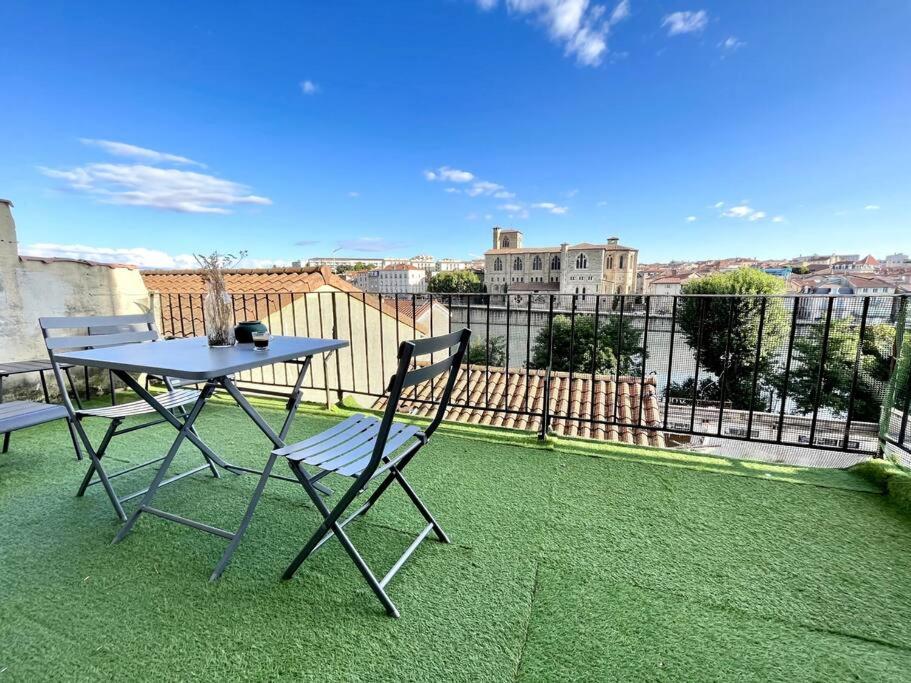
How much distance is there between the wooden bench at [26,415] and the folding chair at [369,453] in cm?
166

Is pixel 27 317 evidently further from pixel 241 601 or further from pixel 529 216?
pixel 529 216

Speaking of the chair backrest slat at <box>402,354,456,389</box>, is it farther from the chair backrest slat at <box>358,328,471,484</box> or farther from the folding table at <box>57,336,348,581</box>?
the folding table at <box>57,336,348,581</box>

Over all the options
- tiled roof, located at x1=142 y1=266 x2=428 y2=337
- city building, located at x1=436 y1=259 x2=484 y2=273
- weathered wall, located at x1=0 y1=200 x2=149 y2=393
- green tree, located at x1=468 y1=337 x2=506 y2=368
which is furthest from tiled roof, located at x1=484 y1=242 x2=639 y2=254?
weathered wall, located at x1=0 y1=200 x2=149 y2=393

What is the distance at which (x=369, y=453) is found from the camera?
1.51 metres

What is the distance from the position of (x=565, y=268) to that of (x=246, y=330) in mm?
53221

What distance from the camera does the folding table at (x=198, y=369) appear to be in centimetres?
154

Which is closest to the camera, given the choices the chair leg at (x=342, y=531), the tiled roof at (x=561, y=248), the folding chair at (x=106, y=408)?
the chair leg at (x=342, y=531)

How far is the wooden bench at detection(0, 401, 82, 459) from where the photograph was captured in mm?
2141

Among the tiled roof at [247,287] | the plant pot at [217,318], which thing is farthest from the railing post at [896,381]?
the tiled roof at [247,287]

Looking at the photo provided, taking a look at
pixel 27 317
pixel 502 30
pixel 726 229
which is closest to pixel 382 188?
pixel 502 30

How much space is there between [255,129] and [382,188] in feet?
66.0

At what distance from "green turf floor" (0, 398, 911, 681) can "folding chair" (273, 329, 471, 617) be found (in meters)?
0.12

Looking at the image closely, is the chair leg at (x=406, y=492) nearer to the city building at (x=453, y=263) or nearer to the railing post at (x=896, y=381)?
the railing post at (x=896, y=381)

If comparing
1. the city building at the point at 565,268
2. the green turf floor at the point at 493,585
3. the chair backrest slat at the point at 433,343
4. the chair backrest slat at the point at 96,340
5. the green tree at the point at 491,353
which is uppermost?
the city building at the point at 565,268
